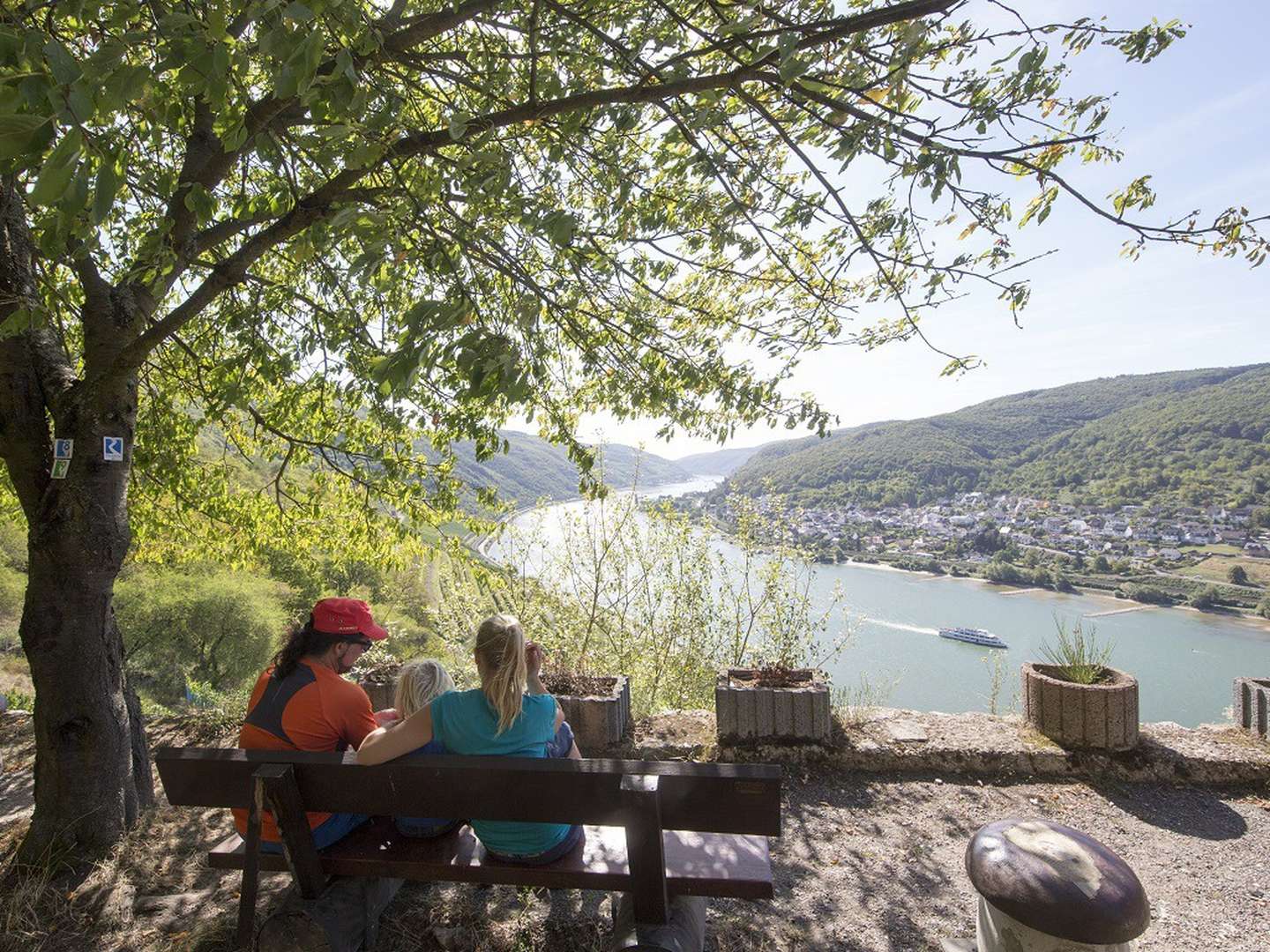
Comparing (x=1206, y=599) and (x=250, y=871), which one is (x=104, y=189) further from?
(x=1206, y=599)

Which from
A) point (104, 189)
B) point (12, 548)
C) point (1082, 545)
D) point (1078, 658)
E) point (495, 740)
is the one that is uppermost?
point (104, 189)

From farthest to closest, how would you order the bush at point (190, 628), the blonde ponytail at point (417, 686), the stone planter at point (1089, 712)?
the bush at point (190, 628) → the stone planter at point (1089, 712) → the blonde ponytail at point (417, 686)

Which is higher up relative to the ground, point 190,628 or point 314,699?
point 314,699

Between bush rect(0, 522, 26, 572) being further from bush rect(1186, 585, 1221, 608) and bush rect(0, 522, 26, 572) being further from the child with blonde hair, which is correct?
bush rect(1186, 585, 1221, 608)

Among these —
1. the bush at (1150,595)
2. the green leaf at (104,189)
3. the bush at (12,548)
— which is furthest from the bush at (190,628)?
the bush at (1150,595)

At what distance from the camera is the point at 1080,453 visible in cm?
6375

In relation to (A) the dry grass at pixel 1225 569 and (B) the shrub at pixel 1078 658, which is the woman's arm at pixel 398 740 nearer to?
(B) the shrub at pixel 1078 658

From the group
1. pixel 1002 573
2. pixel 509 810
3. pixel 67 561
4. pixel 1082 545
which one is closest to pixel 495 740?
pixel 509 810

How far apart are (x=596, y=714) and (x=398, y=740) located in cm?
263

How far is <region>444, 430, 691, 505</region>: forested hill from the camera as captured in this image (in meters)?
6.80

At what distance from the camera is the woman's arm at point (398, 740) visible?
2.46 metres

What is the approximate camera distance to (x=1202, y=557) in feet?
156

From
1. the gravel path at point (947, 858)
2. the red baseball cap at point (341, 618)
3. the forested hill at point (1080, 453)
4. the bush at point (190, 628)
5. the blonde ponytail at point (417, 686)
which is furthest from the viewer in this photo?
the forested hill at point (1080, 453)

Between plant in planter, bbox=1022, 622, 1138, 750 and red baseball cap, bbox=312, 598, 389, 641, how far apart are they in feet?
14.9
